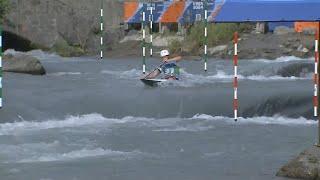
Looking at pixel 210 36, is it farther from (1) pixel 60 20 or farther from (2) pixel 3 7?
(2) pixel 3 7

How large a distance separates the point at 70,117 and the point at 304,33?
16350mm

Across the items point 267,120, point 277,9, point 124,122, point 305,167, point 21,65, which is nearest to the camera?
point 305,167

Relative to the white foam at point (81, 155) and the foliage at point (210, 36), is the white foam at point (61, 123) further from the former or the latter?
the foliage at point (210, 36)

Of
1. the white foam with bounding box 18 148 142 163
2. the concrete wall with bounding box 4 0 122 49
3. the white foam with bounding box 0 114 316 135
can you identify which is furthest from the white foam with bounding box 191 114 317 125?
the concrete wall with bounding box 4 0 122 49

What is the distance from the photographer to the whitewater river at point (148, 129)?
812 centimetres

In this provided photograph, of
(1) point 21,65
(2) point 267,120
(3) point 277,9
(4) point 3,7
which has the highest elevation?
(3) point 277,9

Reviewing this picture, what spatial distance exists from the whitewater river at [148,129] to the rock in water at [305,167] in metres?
0.25

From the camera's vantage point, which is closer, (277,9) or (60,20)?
(277,9)

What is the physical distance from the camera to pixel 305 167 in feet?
24.0

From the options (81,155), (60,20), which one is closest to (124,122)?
(81,155)

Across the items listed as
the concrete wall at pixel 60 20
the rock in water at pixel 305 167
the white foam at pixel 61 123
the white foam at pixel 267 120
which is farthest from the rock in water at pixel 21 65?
the rock in water at pixel 305 167

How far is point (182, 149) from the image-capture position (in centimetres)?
935

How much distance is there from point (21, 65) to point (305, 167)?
12069 mm

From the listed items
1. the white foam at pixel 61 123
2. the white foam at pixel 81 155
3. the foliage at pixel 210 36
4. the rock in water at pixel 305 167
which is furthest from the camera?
the foliage at pixel 210 36
